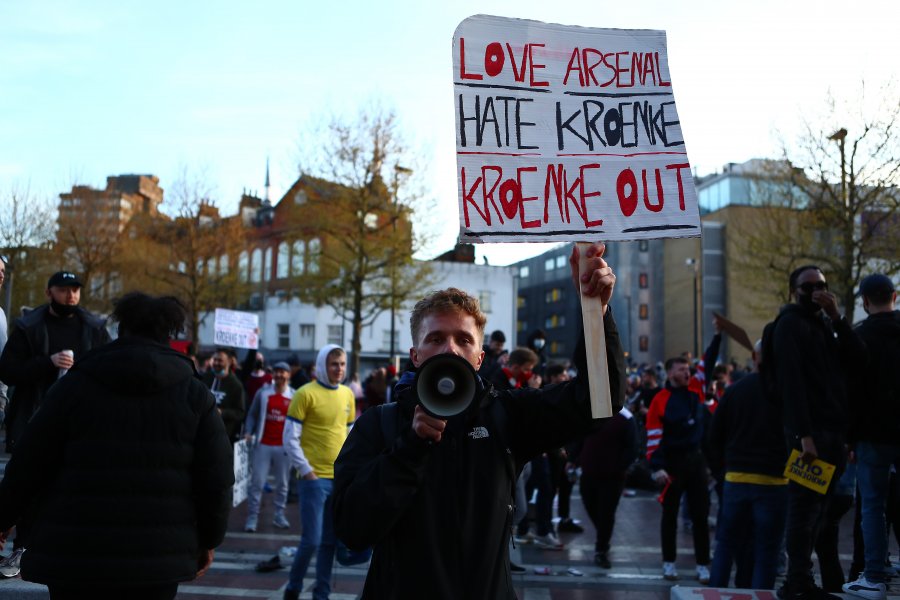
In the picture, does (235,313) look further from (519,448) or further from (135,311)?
(519,448)

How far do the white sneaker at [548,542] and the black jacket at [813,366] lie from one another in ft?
15.9

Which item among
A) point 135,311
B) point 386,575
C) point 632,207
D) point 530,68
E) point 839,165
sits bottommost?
point 386,575

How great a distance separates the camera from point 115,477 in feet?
10.7

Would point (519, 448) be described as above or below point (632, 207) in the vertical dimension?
below

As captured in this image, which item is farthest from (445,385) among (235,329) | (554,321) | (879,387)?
(554,321)

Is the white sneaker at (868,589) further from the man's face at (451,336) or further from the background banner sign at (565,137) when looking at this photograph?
the man's face at (451,336)

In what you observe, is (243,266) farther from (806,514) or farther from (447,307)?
(447,307)

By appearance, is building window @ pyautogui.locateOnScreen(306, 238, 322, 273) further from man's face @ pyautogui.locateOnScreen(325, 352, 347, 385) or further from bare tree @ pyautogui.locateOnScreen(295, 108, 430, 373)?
man's face @ pyautogui.locateOnScreen(325, 352, 347, 385)

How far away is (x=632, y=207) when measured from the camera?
10.1ft

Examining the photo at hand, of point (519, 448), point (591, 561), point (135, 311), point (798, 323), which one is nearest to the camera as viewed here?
point (519, 448)

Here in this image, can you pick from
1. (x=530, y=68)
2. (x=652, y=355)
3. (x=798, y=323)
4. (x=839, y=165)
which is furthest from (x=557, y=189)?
(x=652, y=355)

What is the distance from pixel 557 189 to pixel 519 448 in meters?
1.01

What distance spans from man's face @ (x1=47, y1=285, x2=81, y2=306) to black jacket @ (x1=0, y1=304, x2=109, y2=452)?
117 millimetres

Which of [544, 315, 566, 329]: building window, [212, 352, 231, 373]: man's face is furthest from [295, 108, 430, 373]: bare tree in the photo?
[544, 315, 566, 329]: building window
